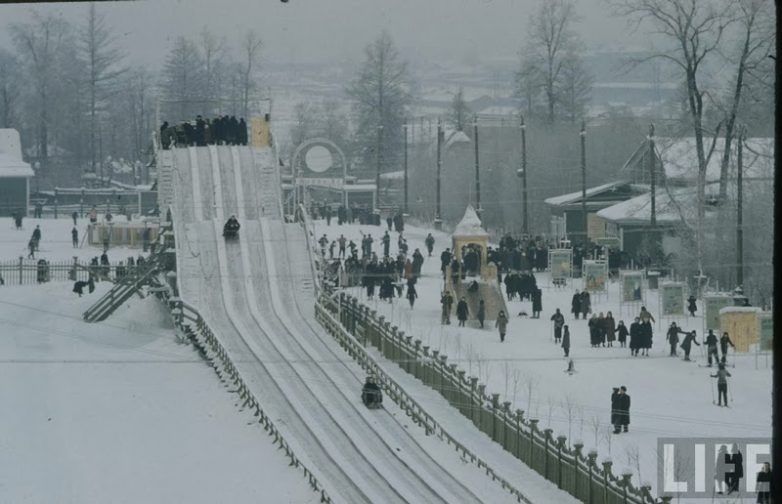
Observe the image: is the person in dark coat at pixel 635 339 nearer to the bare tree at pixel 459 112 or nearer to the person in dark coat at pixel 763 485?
the bare tree at pixel 459 112

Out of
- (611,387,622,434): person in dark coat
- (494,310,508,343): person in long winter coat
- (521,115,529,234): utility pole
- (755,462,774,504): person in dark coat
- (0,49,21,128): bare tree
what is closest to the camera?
(755,462,774,504): person in dark coat

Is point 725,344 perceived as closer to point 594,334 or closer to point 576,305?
point 594,334

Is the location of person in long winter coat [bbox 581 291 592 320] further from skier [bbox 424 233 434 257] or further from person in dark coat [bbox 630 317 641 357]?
skier [bbox 424 233 434 257]

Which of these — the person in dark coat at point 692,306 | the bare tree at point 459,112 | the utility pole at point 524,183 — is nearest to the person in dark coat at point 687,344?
the person in dark coat at point 692,306

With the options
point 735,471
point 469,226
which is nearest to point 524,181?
point 469,226

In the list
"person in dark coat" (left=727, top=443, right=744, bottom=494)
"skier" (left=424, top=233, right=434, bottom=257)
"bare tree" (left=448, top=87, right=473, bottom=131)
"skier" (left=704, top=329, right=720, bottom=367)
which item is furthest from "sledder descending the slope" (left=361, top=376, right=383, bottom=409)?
"skier" (left=424, top=233, right=434, bottom=257)

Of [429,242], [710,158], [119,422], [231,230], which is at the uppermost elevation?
Result: [710,158]
